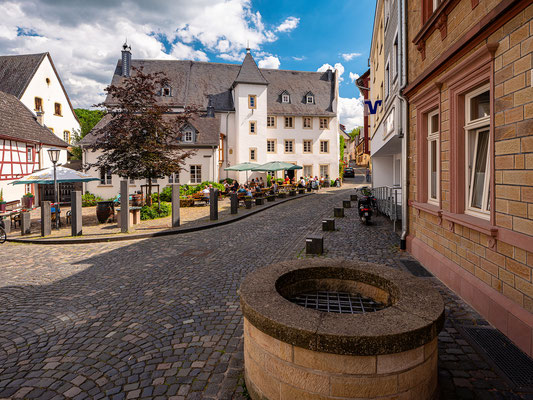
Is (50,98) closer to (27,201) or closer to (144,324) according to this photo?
(27,201)

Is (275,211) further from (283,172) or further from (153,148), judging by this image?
(283,172)

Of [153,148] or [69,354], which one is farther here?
[153,148]

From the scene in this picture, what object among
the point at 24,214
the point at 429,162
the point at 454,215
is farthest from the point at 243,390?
the point at 24,214

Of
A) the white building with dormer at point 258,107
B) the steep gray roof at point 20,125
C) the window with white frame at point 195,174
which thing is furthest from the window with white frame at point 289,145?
the steep gray roof at point 20,125

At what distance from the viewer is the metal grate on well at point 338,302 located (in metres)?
3.48

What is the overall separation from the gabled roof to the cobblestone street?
30.1 metres

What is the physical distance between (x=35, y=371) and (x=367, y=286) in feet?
11.7

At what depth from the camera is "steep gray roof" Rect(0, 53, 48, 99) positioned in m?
28.4

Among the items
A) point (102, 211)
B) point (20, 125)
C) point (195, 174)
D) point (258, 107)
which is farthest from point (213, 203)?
point (258, 107)

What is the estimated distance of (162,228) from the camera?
1259cm

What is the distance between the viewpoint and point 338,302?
360cm

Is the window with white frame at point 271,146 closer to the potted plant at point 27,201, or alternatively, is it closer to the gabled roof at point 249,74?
the gabled roof at point 249,74

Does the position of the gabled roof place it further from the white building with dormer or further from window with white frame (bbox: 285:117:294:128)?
window with white frame (bbox: 285:117:294:128)

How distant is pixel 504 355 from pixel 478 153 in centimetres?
287
